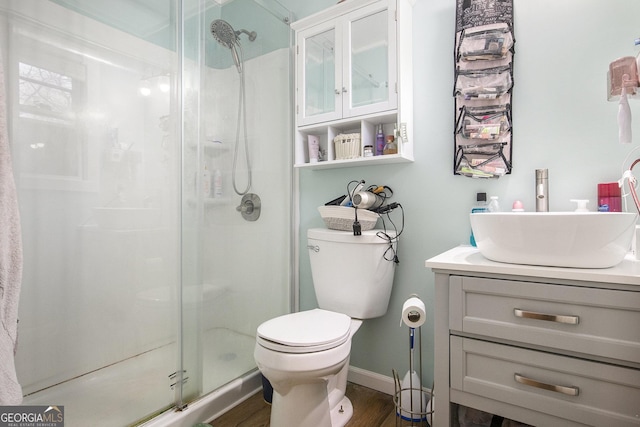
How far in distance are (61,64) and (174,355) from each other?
1.35 metres

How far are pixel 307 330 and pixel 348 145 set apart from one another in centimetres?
89

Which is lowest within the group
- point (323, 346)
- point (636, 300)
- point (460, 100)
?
point (323, 346)

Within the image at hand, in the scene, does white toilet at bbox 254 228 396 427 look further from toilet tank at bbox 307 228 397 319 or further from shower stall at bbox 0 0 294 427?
shower stall at bbox 0 0 294 427

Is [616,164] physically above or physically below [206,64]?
below

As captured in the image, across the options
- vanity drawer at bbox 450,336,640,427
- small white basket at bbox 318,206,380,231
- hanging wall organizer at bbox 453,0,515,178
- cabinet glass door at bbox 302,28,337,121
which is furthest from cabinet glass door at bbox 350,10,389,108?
vanity drawer at bbox 450,336,640,427

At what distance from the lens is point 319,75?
67.7 inches

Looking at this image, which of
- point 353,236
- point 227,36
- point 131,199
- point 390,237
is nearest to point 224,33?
point 227,36

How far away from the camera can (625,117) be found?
1021 mm

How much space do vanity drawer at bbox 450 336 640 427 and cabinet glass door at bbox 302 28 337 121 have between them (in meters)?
1.23

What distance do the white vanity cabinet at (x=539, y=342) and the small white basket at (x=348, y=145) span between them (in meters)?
0.74

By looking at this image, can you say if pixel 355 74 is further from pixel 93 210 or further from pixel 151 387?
pixel 151 387

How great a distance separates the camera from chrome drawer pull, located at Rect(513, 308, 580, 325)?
2.84 feet

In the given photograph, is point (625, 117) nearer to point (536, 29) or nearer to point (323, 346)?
point (536, 29)

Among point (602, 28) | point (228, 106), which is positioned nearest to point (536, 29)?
point (602, 28)
